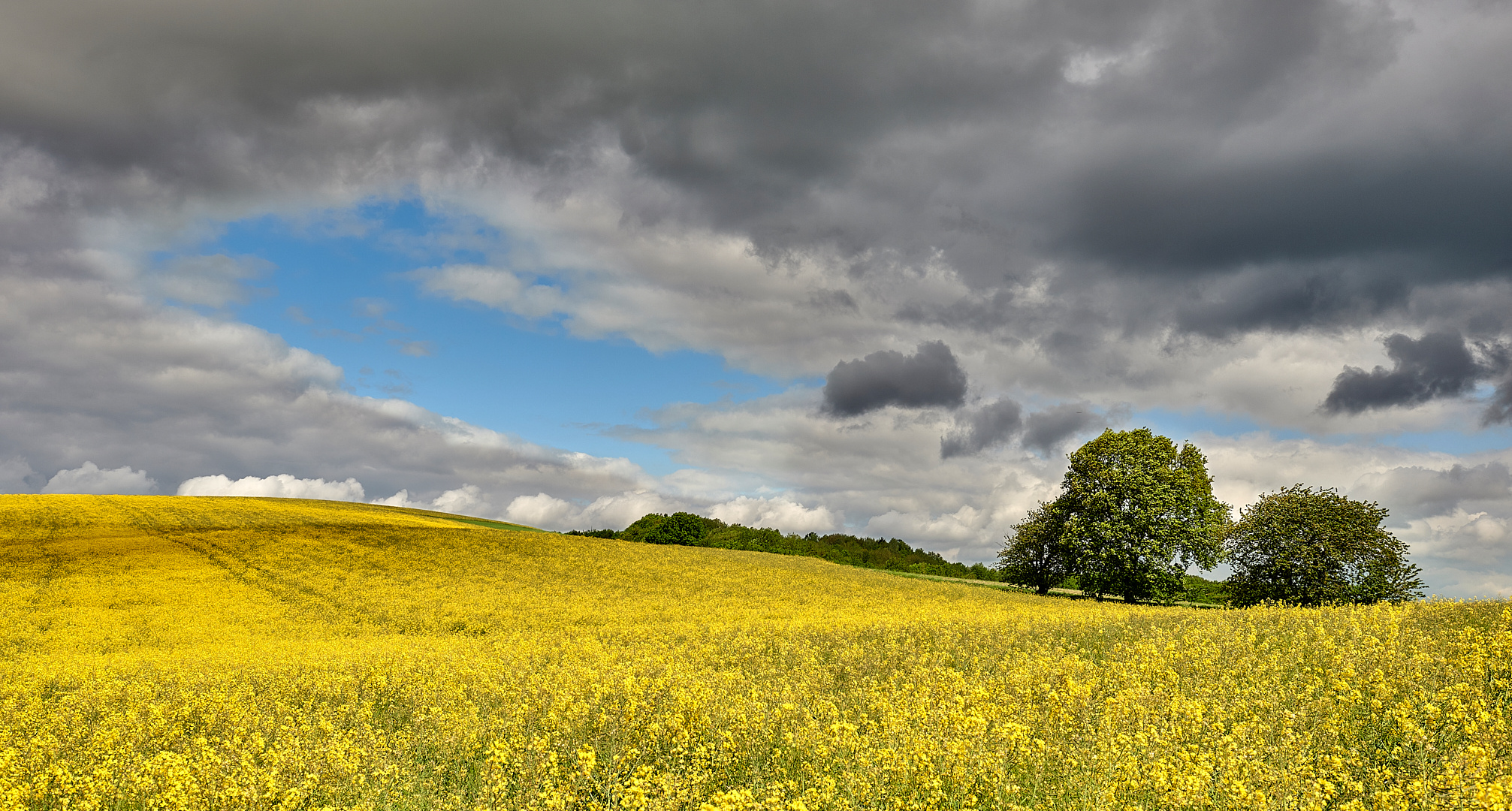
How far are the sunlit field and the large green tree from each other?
2606 centimetres

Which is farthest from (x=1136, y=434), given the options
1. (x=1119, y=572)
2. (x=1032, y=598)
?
(x=1032, y=598)

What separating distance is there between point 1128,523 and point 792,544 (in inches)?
1945

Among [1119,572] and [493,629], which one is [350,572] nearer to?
[493,629]

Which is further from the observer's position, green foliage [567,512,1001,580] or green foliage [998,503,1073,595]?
green foliage [567,512,1001,580]

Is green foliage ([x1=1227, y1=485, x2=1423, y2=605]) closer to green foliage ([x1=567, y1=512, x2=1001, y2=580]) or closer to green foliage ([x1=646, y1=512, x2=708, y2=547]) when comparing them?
green foliage ([x1=567, y1=512, x2=1001, y2=580])

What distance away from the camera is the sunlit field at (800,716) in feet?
21.6

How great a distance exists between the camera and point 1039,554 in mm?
49312

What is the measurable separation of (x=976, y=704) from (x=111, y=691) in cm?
1445

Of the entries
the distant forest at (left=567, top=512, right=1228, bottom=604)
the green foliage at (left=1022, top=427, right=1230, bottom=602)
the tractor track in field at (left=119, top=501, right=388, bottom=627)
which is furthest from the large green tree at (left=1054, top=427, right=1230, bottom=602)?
the tractor track in field at (left=119, top=501, right=388, bottom=627)

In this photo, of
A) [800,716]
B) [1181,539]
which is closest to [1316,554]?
[1181,539]

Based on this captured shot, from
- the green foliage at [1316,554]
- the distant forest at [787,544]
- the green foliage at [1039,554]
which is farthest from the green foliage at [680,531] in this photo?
the green foliage at [1316,554]

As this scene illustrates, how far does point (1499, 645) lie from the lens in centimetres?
991

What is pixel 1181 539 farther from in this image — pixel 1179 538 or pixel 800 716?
pixel 800 716

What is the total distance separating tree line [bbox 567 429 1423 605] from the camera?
38375 millimetres
